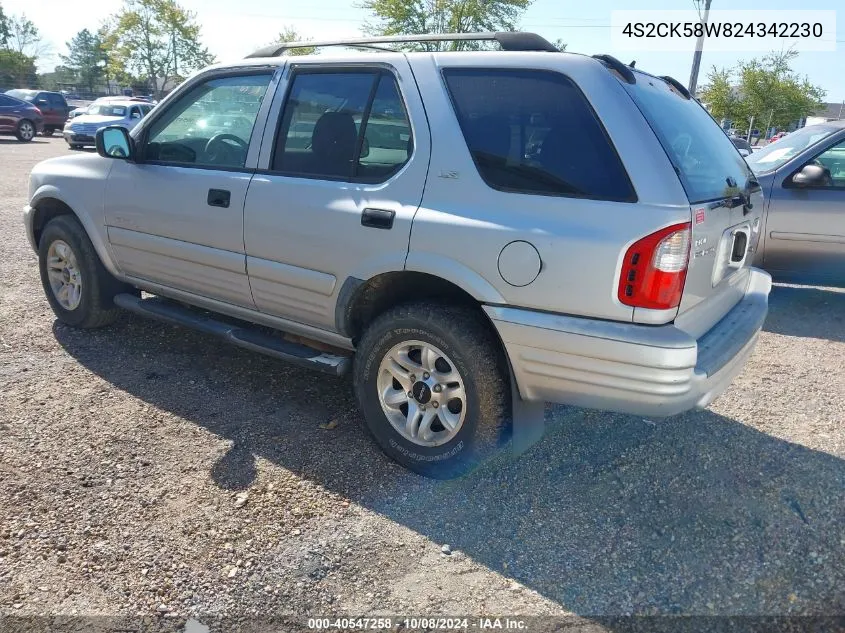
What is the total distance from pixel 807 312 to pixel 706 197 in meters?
4.11

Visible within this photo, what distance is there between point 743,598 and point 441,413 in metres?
1.36

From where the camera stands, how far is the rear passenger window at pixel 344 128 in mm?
3037

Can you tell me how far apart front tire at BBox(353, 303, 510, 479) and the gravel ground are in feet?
0.54

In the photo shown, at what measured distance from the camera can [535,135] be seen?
267cm

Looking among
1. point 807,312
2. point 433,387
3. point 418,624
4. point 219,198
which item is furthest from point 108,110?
point 418,624

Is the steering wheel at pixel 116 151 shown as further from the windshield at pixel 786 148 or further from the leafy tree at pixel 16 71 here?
the leafy tree at pixel 16 71

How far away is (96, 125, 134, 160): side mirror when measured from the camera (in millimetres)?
3936

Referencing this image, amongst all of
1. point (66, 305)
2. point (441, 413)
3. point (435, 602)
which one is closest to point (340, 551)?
point (435, 602)

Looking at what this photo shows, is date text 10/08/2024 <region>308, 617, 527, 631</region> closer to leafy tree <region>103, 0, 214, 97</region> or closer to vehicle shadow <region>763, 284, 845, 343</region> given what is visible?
vehicle shadow <region>763, 284, 845, 343</region>

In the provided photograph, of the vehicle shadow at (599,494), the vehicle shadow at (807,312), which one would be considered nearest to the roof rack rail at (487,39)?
the vehicle shadow at (599,494)

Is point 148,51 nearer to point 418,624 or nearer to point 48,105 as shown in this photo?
point 48,105

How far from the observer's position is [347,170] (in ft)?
10.4

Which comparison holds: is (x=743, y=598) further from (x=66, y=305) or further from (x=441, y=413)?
(x=66, y=305)

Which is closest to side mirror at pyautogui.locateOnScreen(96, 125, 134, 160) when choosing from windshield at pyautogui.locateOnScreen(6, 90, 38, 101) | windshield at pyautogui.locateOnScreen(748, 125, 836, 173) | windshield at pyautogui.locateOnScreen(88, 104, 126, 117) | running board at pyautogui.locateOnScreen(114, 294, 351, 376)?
running board at pyautogui.locateOnScreen(114, 294, 351, 376)
